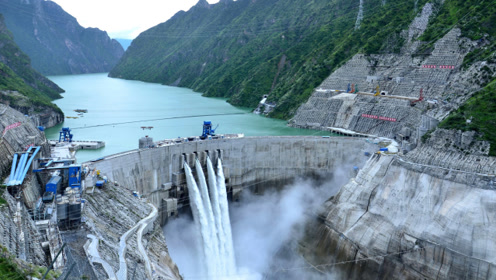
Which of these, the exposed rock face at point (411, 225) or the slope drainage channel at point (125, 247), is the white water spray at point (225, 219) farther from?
the slope drainage channel at point (125, 247)

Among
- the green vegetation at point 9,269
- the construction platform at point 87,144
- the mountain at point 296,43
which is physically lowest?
the construction platform at point 87,144

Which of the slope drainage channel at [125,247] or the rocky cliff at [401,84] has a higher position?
the rocky cliff at [401,84]

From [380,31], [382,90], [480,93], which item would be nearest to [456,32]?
[382,90]

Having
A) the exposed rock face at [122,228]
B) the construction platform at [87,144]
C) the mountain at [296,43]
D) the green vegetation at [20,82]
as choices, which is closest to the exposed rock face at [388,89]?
the mountain at [296,43]

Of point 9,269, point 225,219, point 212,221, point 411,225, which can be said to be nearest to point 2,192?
point 9,269

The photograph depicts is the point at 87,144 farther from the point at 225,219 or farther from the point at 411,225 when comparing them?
the point at 411,225
